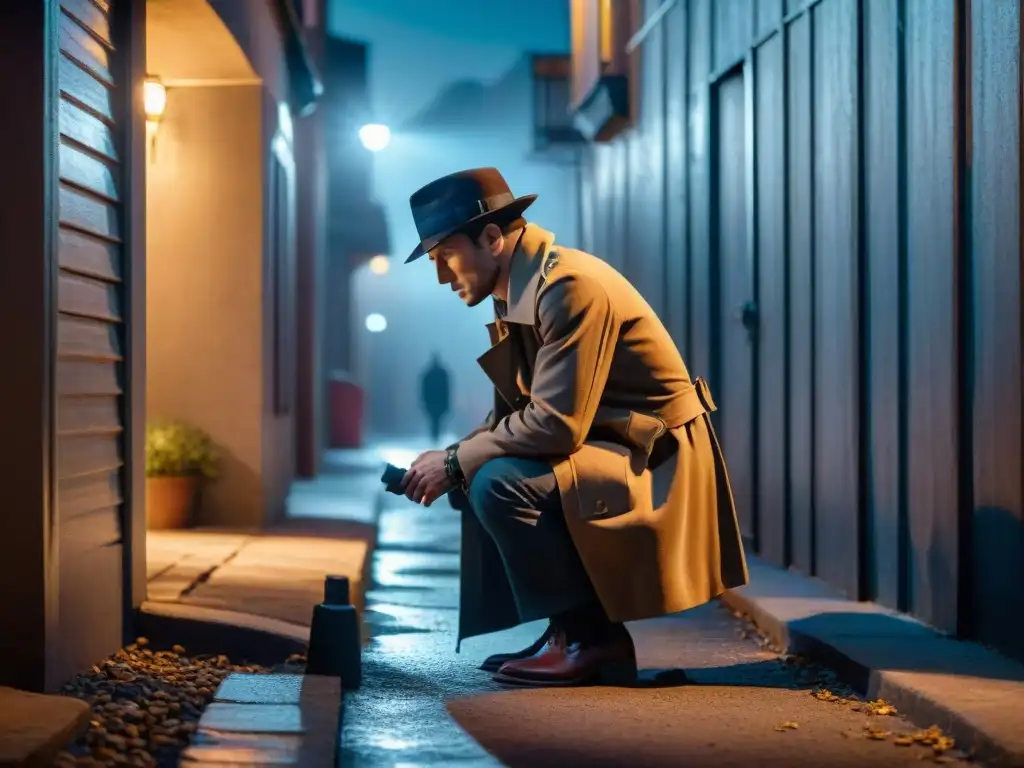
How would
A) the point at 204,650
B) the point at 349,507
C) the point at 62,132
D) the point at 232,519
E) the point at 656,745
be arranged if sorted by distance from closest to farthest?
the point at 656,745, the point at 62,132, the point at 204,650, the point at 232,519, the point at 349,507

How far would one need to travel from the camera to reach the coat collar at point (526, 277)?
174 inches

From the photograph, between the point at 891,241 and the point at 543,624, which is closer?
the point at 891,241

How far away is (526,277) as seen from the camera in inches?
176

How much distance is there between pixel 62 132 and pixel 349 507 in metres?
5.97

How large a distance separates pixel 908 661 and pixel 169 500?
461cm

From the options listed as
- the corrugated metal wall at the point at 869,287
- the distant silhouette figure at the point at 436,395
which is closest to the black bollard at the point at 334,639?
the corrugated metal wall at the point at 869,287

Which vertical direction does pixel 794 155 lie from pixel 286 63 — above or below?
below

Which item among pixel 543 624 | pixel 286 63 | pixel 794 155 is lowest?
pixel 543 624

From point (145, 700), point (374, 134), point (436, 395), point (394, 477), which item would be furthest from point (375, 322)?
point (145, 700)

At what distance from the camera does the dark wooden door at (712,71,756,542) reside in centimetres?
805

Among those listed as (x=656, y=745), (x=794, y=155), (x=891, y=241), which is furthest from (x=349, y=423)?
(x=656, y=745)

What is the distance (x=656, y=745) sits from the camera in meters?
3.70

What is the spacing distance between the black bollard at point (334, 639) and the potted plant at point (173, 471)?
3.47 metres

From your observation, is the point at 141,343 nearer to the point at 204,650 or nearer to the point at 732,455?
the point at 204,650
